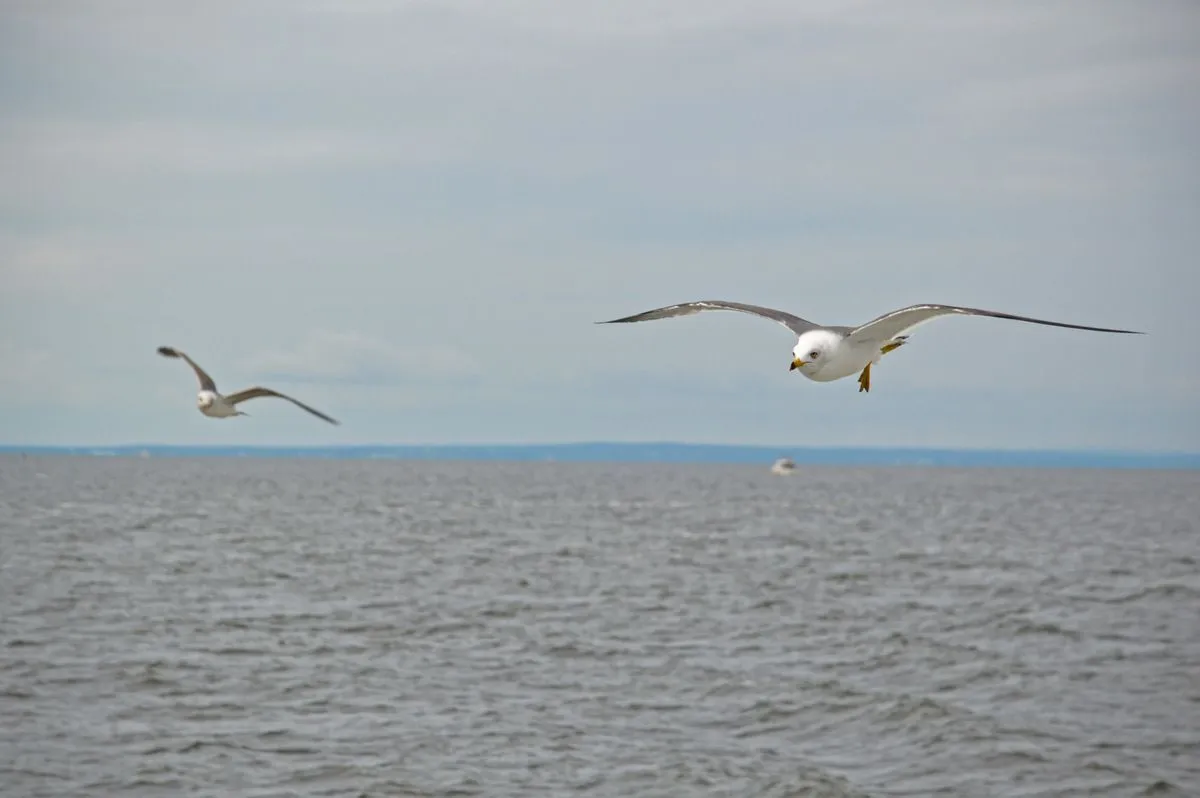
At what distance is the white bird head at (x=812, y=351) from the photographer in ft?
33.6

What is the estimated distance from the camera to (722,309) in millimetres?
11422

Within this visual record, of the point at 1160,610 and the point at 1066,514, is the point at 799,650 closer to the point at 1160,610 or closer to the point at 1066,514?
the point at 1160,610

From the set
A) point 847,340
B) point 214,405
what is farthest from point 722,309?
point 214,405

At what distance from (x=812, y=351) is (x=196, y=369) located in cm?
1924

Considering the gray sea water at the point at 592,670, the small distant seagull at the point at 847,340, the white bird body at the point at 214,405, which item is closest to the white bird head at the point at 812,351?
the small distant seagull at the point at 847,340

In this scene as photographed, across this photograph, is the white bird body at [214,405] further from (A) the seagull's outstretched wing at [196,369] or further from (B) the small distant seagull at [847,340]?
(B) the small distant seagull at [847,340]

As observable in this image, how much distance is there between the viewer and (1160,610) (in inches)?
1578

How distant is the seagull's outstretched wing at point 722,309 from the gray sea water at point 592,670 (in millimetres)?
10797

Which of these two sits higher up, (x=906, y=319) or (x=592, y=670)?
(x=906, y=319)

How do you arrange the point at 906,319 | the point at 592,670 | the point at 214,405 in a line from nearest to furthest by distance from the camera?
the point at 906,319
the point at 214,405
the point at 592,670

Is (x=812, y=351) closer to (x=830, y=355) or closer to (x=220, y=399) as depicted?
(x=830, y=355)

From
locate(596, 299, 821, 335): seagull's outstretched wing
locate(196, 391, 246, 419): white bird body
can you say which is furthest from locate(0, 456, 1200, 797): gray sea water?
locate(596, 299, 821, 335): seagull's outstretched wing

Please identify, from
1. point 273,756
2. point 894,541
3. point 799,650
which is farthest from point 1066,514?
point 273,756

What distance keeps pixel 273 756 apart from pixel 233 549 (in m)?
37.5
